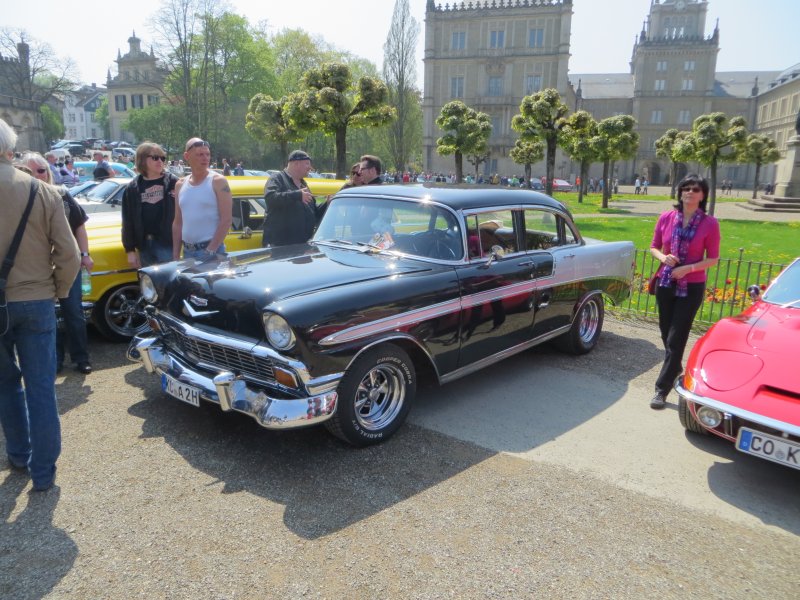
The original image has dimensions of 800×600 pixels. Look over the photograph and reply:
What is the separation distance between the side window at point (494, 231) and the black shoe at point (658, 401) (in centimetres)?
176

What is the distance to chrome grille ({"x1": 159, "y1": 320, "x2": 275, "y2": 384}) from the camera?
3.69 meters

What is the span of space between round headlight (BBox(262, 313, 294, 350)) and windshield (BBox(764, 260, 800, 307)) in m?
3.86

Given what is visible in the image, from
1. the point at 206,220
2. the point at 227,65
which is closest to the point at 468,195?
the point at 206,220

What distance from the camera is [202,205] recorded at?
5504 millimetres

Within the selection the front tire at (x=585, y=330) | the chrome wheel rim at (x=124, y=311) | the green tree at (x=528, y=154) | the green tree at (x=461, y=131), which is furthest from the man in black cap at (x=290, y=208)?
the green tree at (x=528, y=154)

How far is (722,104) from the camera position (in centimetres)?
7888

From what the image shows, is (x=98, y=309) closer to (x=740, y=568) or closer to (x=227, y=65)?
(x=740, y=568)

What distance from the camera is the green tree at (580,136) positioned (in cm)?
2423

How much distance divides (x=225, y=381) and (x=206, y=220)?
2477 millimetres

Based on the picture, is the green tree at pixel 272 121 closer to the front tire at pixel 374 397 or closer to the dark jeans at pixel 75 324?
the dark jeans at pixel 75 324

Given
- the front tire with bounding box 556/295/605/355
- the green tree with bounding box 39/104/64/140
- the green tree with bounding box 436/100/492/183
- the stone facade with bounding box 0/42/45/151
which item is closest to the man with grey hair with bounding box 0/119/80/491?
the front tire with bounding box 556/295/605/355

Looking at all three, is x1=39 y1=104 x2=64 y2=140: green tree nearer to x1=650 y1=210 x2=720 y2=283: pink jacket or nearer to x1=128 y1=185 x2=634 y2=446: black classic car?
x1=128 y1=185 x2=634 y2=446: black classic car

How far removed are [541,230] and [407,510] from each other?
3.27 m

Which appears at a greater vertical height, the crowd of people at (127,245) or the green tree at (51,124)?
the green tree at (51,124)
